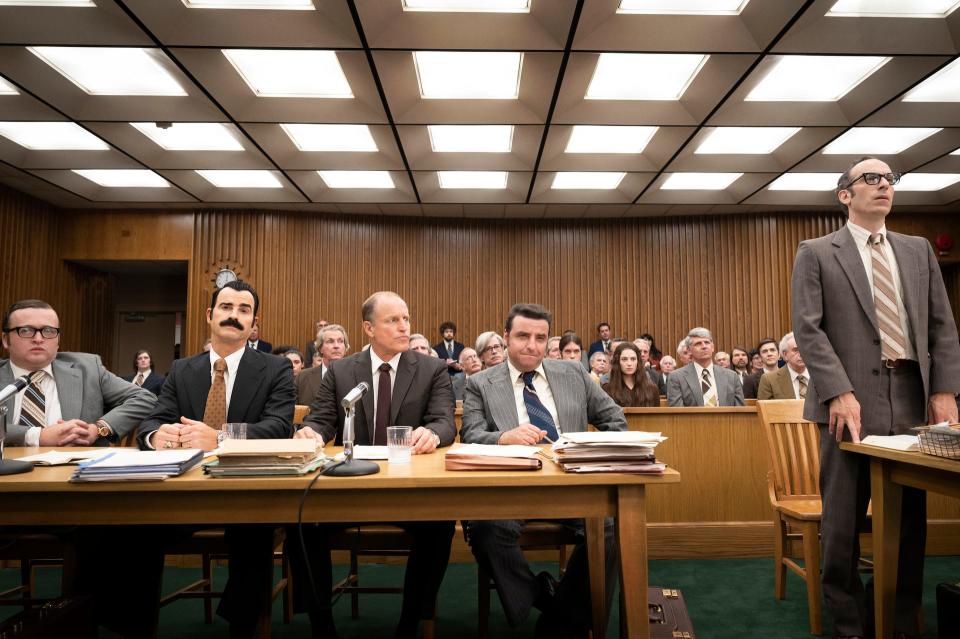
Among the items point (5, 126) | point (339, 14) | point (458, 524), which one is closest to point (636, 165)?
point (339, 14)

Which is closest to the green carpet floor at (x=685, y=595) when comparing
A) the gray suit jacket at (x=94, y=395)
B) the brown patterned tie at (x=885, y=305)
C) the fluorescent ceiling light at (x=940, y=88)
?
the gray suit jacket at (x=94, y=395)

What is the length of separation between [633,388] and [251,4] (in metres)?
3.77

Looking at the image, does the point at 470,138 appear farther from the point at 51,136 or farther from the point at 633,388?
the point at 51,136

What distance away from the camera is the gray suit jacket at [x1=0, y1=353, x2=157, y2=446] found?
2.57 meters

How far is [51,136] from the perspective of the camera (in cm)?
651

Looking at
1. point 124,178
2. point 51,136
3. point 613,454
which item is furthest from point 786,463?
point 124,178

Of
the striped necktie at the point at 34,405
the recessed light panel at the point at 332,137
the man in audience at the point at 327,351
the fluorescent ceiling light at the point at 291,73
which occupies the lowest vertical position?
the striped necktie at the point at 34,405

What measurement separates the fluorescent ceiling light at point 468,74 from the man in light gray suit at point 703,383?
2574mm

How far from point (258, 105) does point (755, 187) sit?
5.96m

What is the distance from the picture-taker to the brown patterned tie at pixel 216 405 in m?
2.42

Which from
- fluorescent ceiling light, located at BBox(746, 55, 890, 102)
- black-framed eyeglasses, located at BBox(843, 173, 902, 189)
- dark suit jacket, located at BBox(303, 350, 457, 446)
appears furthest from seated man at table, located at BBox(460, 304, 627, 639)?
fluorescent ceiling light, located at BBox(746, 55, 890, 102)

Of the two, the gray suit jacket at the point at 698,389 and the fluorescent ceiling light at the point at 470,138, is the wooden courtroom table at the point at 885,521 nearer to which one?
the gray suit jacket at the point at 698,389

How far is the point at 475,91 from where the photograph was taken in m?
5.54

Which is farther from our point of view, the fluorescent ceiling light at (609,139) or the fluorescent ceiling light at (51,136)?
the fluorescent ceiling light at (609,139)
